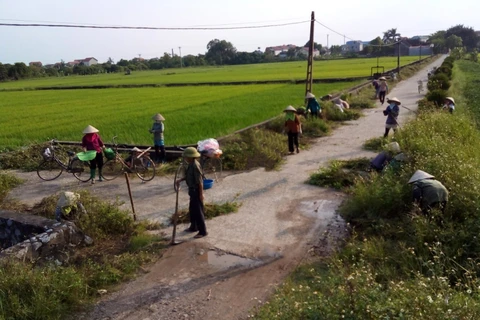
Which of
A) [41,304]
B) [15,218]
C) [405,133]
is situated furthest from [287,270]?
[405,133]

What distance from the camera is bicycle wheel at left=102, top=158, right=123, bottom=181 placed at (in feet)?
A: 32.9

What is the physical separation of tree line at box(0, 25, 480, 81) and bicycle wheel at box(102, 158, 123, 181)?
68.0 metres

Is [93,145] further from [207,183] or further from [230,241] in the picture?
[230,241]

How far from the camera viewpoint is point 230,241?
20.5ft

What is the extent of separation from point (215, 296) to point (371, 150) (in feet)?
25.0

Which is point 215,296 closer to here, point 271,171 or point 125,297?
point 125,297

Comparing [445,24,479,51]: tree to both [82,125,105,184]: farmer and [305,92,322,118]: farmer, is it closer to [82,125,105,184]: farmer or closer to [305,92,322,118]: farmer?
[305,92,322,118]: farmer

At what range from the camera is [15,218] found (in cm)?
662

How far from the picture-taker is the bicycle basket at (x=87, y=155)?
346 inches

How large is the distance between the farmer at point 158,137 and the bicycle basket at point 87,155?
169 cm

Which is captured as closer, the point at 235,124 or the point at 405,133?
the point at 405,133

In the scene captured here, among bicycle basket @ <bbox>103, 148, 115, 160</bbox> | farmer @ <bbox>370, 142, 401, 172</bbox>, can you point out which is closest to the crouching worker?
bicycle basket @ <bbox>103, 148, 115, 160</bbox>

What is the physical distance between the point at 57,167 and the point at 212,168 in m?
4.18

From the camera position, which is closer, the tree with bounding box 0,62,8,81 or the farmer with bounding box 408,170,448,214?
the farmer with bounding box 408,170,448,214
